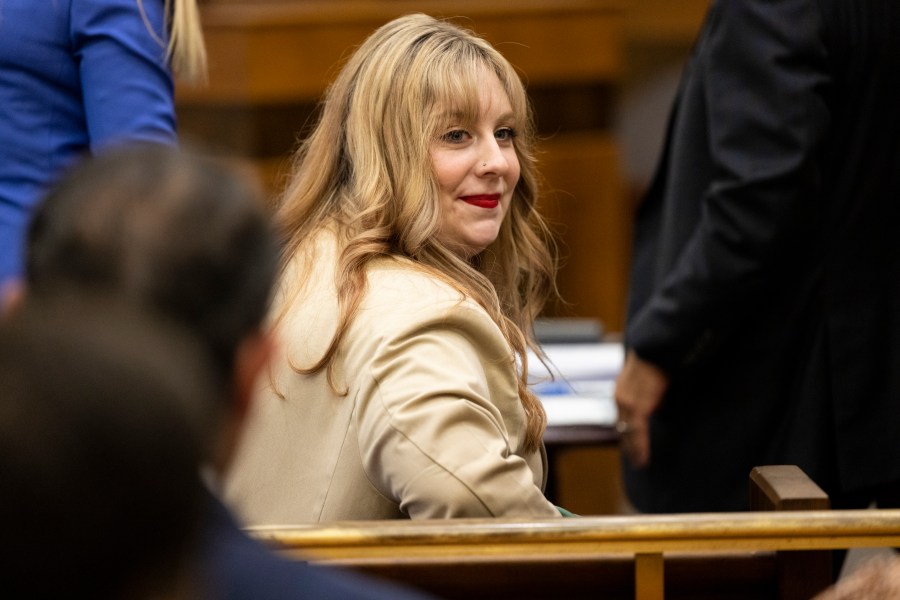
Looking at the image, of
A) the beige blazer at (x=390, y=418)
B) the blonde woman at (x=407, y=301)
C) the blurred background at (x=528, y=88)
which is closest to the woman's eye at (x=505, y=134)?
the blonde woman at (x=407, y=301)

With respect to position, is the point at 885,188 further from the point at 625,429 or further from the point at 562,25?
the point at 562,25

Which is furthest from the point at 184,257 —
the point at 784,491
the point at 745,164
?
the point at 745,164

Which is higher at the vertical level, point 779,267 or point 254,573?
point 254,573

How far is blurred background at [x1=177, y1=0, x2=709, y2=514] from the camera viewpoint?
15.6 ft

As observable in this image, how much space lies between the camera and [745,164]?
2.16 meters

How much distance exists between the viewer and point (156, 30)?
1.82 meters

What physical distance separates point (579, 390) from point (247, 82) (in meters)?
2.64

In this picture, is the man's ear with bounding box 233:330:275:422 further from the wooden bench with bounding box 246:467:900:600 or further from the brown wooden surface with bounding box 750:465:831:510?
the brown wooden surface with bounding box 750:465:831:510

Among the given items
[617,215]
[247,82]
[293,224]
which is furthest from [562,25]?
[293,224]

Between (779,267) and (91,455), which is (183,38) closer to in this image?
(779,267)

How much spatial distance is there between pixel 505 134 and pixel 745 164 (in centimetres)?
45

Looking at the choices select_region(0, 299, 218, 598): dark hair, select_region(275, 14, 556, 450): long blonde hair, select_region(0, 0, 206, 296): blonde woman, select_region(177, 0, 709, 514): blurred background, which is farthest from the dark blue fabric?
select_region(177, 0, 709, 514): blurred background

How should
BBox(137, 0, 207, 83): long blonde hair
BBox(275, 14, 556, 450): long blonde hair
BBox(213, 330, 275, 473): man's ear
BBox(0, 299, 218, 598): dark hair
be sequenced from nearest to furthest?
BBox(0, 299, 218, 598): dark hair → BBox(213, 330, 275, 473): man's ear → BBox(275, 14, 556, 450): long blonde hair → BBox(137, 0, 207, 83): long blonde hair

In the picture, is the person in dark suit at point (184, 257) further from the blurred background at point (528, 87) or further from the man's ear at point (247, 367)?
the blurred background at point (528, 87)
